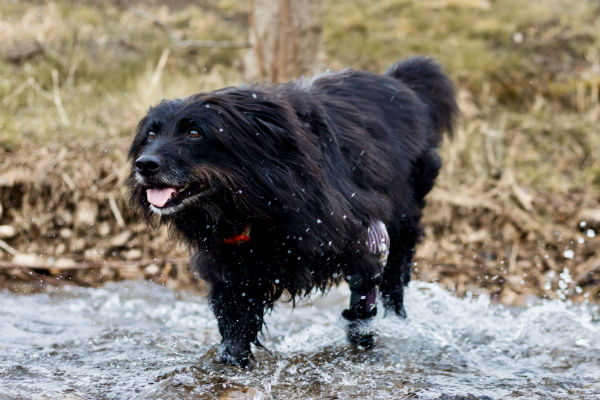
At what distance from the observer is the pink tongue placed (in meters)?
2.99

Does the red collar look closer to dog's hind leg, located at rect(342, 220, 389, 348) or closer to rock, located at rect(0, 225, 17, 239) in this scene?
dog's hind leg, located at rect(342, 220, 389, 348)

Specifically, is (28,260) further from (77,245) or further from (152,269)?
(152,269)

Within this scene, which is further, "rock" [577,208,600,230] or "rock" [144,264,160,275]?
"rock" [577,208,600,230]

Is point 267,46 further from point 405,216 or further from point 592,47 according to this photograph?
point 592,47

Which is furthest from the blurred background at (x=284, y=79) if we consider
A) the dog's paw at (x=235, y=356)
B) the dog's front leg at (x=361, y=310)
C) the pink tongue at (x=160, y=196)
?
the dog's front leg at (x=361, y=310)

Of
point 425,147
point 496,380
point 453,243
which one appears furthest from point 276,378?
point 453,243

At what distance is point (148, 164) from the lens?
2895mm

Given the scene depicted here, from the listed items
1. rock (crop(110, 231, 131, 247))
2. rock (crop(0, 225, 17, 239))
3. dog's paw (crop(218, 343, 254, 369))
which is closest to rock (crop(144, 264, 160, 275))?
rock (crop(110, 231, 131, 247))

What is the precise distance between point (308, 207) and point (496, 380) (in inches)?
52.8

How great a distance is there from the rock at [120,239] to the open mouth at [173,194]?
2606 millimetres

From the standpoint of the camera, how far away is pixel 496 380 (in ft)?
11.5

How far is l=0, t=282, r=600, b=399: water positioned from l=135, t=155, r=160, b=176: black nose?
3.52ft

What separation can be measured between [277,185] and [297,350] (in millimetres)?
1344

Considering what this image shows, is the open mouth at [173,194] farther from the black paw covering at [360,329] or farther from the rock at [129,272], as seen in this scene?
the rock at [129,272]
